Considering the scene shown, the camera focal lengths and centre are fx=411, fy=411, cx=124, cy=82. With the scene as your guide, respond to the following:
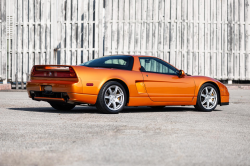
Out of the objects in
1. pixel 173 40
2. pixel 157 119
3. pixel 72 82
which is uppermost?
pixel 173 40

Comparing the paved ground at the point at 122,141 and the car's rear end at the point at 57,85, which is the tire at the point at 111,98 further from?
the paved ground at the point at 122,141

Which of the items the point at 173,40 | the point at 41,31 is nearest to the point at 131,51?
the point at 173,40

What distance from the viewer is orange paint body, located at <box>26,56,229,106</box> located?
311 inches

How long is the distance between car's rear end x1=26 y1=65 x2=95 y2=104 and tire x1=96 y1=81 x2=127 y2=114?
0.22 metres

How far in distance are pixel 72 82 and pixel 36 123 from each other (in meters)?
1.36

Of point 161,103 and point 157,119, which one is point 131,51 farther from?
point 157,119

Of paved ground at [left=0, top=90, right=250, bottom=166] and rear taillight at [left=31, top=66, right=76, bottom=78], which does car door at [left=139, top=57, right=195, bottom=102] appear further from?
rear taillight at [left=31, top=66, right=76, bottom=78]

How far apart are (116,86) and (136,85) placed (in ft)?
1.66

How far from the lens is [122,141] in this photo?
5.10 metres

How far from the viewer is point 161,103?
9.08 meters

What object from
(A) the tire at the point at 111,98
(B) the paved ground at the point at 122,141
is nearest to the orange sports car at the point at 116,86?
(A) the tire at the point at 111,98

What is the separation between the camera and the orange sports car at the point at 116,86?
795 cm

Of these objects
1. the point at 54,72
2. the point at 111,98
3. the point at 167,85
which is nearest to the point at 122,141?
the point at 111,98

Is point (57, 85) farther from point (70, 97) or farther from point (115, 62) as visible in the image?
point (115, 62)
